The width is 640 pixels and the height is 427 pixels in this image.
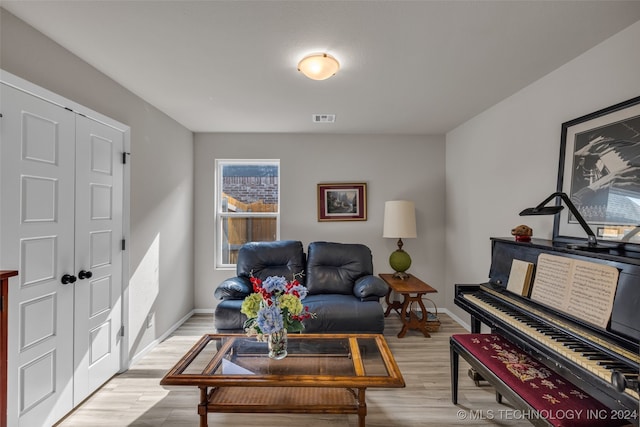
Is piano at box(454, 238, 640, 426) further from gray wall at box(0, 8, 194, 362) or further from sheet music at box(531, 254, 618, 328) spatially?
gray wall at box(0, 8, 194, 362)

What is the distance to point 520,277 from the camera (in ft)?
6.69

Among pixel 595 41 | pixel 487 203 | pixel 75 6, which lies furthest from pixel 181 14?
pixel 487 203

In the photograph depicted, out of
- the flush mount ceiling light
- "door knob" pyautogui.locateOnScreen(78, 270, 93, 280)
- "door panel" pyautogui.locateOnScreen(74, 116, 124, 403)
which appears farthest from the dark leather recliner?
the flush mount ceiling light

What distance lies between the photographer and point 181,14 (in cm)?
166

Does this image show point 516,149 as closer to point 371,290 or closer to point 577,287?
point 577,287

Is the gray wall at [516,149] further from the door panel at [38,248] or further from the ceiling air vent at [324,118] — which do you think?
the door panel at [38,248]

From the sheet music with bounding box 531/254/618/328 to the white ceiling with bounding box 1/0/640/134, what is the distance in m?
1.39

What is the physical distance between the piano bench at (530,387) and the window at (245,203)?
284cm

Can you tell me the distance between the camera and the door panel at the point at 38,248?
1645mm

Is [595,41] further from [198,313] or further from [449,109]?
[198,313]

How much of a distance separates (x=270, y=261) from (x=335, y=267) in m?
0.78

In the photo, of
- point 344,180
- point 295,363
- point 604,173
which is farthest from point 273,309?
point 344,180

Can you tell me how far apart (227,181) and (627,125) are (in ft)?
13.1

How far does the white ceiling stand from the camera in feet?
5.32
